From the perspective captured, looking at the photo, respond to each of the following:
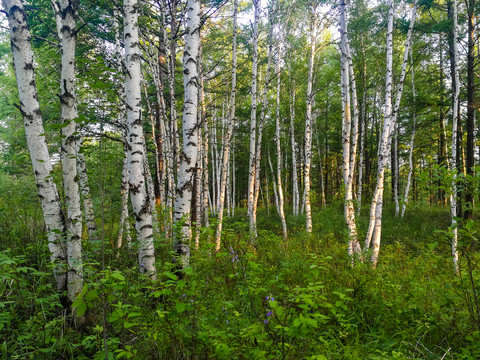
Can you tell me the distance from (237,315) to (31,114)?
341 centimetres

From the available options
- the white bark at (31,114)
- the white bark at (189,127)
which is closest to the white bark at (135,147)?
the white bark at (189,127)

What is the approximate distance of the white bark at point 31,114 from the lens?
9.61 feet

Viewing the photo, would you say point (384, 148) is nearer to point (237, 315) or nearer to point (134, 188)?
point (237, 315)

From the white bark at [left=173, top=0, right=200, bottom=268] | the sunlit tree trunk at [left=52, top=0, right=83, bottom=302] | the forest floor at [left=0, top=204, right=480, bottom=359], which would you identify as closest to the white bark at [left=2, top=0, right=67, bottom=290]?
the sunlit tree trunk at [left=52, top=0, right=83, bottom=302]

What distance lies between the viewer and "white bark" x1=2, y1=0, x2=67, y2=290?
293 centimetres

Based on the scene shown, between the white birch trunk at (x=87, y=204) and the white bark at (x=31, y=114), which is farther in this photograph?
the white birch trunk at (x=87, y=204)

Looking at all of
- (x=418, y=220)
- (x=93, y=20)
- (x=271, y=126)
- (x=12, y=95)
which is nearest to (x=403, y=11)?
(x=271, y=126)

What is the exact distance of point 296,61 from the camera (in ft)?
46.6

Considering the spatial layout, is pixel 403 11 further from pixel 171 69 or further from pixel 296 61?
pixel 171 69

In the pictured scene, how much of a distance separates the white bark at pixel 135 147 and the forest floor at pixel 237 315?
337 millimetres

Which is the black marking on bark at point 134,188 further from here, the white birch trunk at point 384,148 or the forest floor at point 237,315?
the white birch trunk at point 384,148

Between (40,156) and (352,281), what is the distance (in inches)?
188

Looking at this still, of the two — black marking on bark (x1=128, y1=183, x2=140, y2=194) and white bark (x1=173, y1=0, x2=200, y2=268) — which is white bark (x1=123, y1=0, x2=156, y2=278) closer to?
black marking on bark (x1=128, y1=183, x2=140, y2=194)

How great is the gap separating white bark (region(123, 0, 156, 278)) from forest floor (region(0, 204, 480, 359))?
1.11 feet
